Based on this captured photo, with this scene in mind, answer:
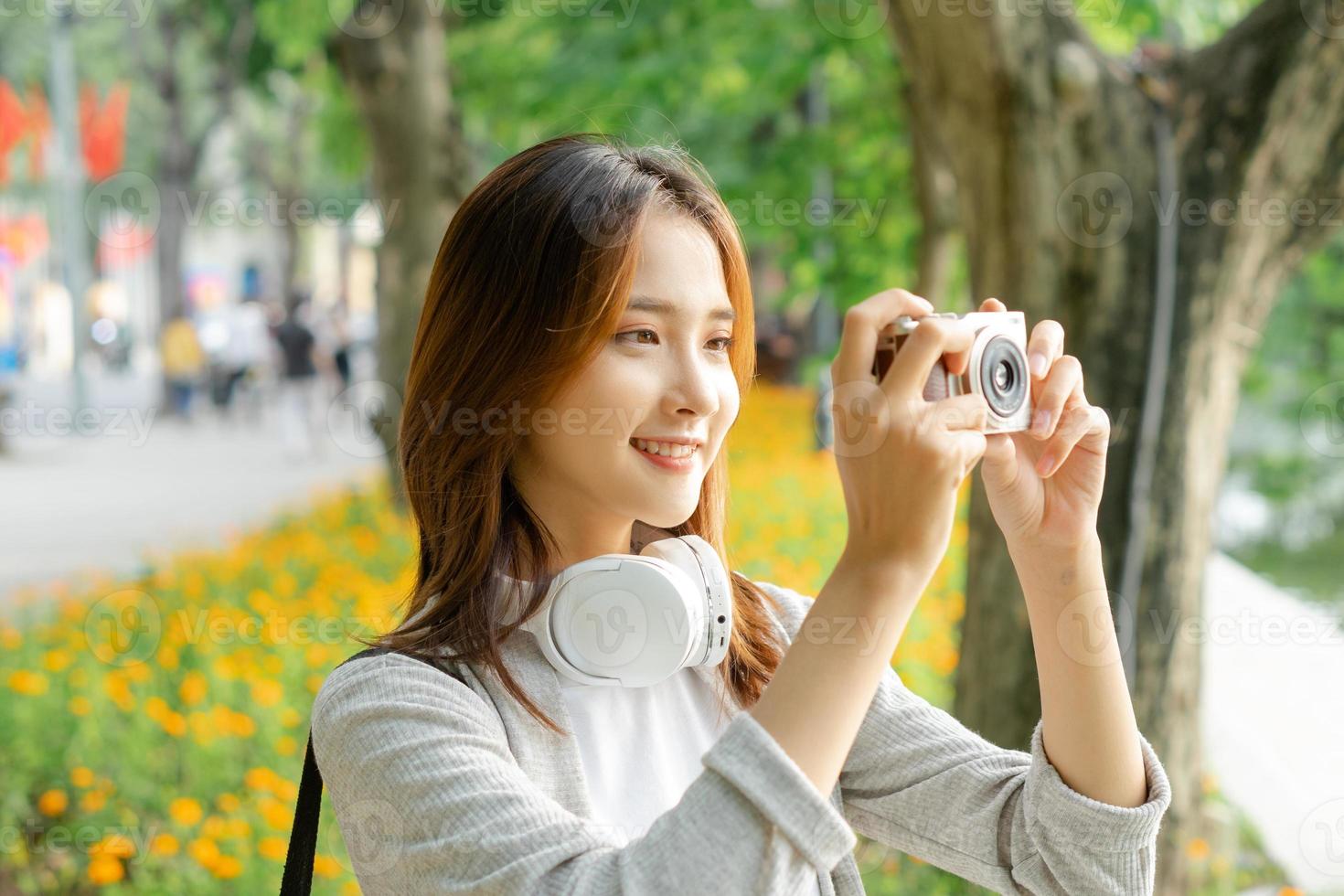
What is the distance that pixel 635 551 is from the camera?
1.79 meters

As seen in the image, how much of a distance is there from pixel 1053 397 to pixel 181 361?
17.3m

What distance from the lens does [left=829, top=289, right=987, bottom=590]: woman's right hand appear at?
118 cm

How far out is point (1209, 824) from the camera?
13.2 ft

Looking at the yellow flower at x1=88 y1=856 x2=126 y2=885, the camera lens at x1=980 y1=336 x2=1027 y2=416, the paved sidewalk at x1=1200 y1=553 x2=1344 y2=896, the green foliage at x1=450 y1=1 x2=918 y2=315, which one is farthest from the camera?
the green foliage at x1=450 y1=1 x2=918 y2=315

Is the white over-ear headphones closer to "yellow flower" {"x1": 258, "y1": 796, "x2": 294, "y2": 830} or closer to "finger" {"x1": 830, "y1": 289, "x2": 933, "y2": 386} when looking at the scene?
"finger" {"x1": 830, "y1": 289, "x2": 933, "y2": 386}

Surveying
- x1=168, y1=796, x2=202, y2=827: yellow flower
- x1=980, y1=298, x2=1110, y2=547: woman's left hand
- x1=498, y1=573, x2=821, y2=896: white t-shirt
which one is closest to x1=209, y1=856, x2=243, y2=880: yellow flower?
x1=168, y1=796, x2=202, y2=827: yellow flower

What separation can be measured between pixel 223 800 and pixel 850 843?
10.2 ft

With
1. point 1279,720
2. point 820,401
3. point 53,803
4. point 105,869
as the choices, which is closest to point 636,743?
point 105,869

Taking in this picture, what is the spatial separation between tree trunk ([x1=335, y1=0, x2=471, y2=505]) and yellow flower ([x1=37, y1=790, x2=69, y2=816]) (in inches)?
164

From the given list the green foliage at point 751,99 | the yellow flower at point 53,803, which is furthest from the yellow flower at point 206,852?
the green foliage at point 751,99

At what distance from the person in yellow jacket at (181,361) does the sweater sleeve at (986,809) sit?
16526 mm

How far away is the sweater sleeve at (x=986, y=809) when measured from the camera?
1484 millimetres

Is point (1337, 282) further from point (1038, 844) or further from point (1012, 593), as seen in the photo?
point (1038, 844)

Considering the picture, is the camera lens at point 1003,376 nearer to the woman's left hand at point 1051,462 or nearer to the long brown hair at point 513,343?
the woman's left hand at point 1051,462
